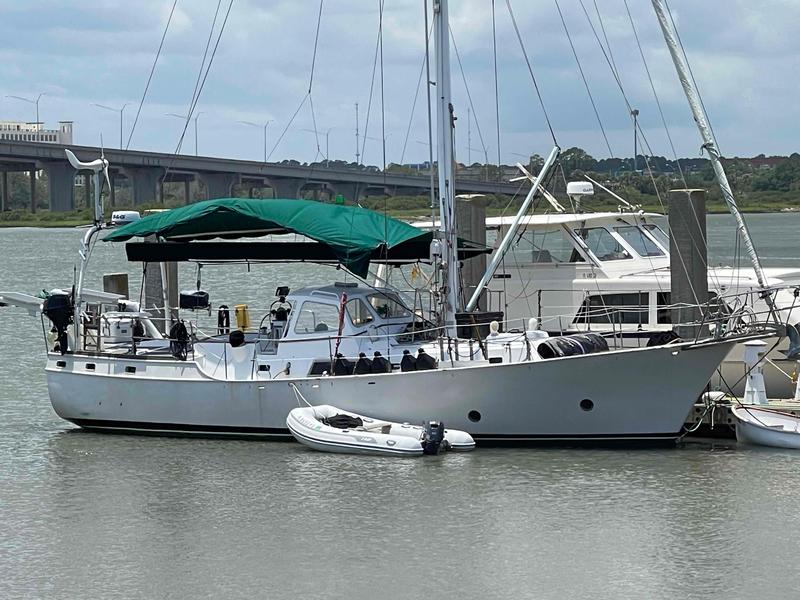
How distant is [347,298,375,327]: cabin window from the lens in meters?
23.2

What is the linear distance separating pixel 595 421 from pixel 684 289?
339 centimetres

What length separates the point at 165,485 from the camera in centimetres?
2114

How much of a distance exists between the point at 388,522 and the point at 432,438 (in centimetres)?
321

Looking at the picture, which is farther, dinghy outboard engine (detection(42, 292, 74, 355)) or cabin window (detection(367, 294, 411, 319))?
dinghy outboard engine (detection(42, 292, 74, 355))

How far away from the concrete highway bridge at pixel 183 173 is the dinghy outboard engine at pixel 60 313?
26452mm

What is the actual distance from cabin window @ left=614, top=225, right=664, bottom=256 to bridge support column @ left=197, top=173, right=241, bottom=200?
59558 millimetres

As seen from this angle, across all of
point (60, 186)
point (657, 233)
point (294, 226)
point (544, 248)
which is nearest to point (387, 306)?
point (294, 226)

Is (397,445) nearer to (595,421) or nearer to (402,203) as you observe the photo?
(595,421)

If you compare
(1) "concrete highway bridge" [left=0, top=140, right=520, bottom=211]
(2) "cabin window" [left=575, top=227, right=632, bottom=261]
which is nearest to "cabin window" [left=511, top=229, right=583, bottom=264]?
(2) "cabin window" [left=575, top=227, right=632, bottom=261]

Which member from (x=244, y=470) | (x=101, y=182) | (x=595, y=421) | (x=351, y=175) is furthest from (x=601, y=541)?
(x=351, y=175)

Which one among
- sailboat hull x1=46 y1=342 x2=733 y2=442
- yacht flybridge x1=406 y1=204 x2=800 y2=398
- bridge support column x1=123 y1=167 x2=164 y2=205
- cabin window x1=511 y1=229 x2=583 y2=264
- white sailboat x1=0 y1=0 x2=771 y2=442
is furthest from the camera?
bridge support column x1=123 y1=167 x2=164 y2=205

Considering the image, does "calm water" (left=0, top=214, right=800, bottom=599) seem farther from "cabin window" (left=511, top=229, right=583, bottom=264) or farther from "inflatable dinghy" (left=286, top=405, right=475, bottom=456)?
"cabin window" (left=511, top=229, right=583, bottom=264)

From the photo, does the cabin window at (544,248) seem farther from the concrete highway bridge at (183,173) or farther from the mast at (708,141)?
the concrete highway bridge at (183,173)

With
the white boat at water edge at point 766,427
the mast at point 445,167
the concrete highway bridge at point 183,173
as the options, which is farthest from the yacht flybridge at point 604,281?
the concrete highway bridge at point 183,173
